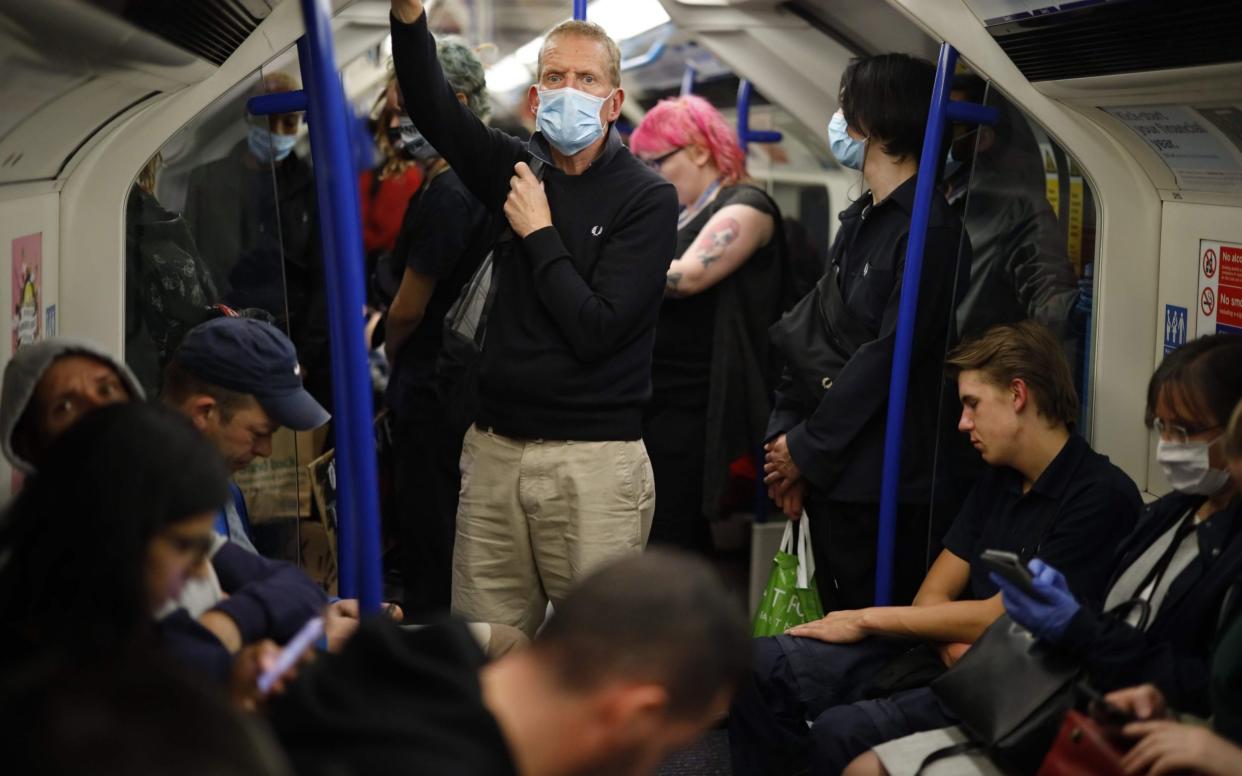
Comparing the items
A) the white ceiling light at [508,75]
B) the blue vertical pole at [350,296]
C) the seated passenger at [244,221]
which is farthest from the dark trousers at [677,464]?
the white ceiling light at [508,75]

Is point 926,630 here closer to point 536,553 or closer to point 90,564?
point 536,553

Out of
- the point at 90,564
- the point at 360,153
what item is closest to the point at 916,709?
the point at 90,564

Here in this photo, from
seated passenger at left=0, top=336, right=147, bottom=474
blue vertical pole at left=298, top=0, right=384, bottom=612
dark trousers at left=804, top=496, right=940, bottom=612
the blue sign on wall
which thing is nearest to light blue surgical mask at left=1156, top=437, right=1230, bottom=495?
the blue sign on wall

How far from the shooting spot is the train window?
3.24m

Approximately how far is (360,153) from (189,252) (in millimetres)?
9119

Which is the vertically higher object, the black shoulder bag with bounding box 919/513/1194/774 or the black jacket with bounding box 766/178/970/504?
the black jacket with bounding box 766/178/970/504

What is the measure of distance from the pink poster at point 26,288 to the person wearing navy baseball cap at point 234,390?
1.03 feet

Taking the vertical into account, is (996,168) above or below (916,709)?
above

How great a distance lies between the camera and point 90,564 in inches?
69.6

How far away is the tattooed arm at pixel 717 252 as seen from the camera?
4672mm

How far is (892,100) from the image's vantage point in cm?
384

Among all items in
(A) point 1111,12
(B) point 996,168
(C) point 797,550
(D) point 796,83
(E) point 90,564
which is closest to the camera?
(E) point 90,564

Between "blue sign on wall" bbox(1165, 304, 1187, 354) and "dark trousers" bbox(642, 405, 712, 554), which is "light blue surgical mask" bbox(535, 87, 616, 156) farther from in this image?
"dark trousers" bbox(642, 405, 712, 554)

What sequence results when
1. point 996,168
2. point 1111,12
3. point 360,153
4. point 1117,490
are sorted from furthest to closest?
point 360,153 → point 996,168 → point 1117,490 → point 1111,12
